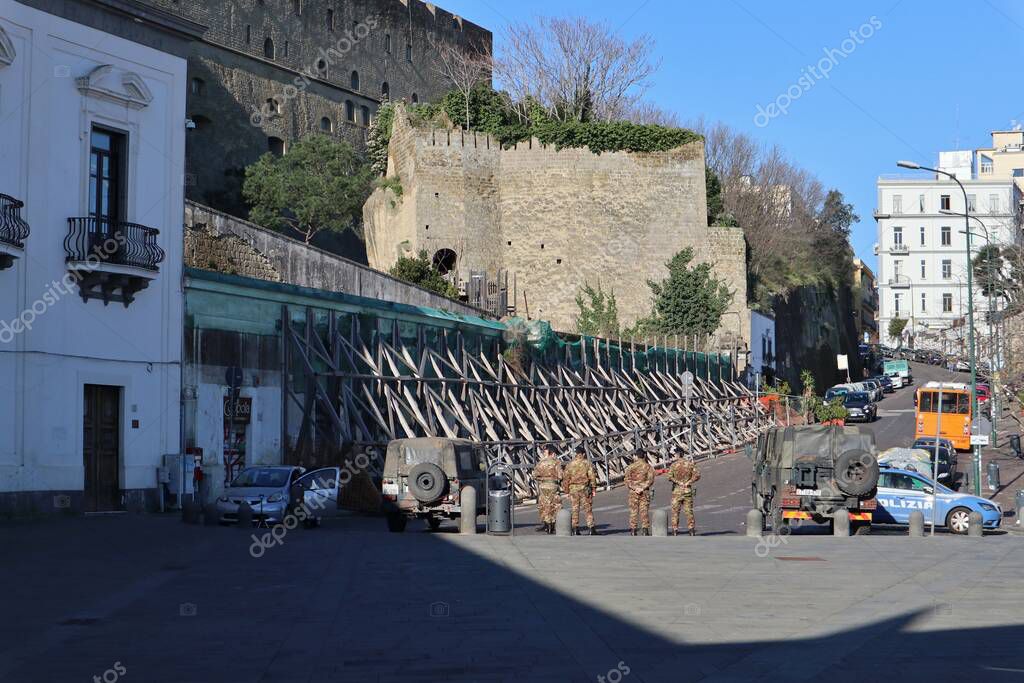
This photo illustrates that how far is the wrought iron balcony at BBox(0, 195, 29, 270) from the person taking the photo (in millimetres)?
23078

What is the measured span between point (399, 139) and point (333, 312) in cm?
3395

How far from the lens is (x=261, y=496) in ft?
79.1

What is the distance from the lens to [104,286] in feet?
84.2

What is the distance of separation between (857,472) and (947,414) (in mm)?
27590

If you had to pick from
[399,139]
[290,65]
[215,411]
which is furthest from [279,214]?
[215,411]

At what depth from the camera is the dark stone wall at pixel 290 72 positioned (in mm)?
69062

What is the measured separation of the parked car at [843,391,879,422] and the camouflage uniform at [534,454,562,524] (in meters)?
38.2

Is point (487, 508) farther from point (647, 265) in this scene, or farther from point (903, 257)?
point (903, 257)

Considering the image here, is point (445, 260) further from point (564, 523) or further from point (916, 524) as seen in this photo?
point (564, 523)

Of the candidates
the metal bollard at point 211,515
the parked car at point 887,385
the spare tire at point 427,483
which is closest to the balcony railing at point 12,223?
the metal bollard at point 211,515

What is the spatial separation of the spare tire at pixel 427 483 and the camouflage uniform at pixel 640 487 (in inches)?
139

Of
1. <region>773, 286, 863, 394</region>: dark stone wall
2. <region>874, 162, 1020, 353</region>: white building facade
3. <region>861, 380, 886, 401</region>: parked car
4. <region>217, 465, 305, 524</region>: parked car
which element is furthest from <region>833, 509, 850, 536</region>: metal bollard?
<region>874, 162, 1020, 353</region>: white building facade

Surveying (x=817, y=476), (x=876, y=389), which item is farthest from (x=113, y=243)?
(x=876, y=389)

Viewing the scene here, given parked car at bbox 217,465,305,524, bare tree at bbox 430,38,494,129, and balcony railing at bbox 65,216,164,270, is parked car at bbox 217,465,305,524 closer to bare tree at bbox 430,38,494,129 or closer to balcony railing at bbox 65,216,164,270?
balcony railing at bbox 65,216,164,270
